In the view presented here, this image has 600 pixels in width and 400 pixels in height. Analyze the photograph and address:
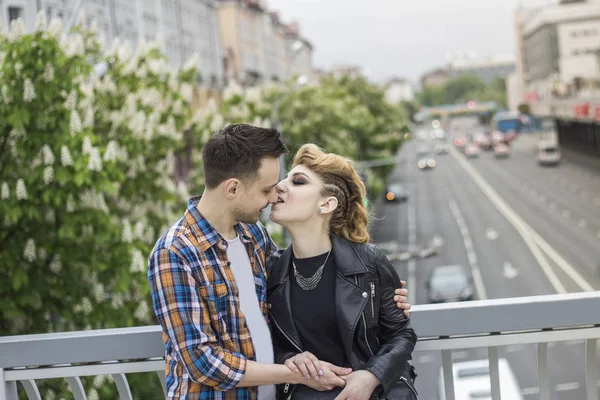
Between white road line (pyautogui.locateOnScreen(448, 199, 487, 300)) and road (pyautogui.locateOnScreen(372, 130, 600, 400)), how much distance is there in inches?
1.9

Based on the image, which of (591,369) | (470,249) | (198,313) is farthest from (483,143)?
(198,313)

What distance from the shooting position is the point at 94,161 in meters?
6.41

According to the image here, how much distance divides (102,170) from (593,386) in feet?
14.9

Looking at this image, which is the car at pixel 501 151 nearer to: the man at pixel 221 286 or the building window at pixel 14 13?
the building window at pixel 14 13

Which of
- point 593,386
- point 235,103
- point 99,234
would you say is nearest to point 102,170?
point 99,234

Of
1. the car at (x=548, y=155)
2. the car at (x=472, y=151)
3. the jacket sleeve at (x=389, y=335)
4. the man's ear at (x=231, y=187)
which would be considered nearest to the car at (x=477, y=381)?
the jacket sleeve at (x=389, y=335)

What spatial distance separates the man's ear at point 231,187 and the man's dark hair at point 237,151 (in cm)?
1

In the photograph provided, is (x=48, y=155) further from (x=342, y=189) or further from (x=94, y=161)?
(x=342, y=189)

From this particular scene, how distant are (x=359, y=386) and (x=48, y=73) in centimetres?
515

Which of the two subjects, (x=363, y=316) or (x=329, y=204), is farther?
(x=329, y=204)

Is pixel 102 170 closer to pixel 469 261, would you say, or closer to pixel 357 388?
pixel 357 388

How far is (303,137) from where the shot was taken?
23938 millimetres

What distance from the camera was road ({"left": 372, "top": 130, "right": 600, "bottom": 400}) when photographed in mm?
20625

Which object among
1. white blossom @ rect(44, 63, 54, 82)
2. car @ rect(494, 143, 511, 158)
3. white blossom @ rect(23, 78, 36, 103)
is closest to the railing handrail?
white blossom @ rect(23, 78, 36, 103)
